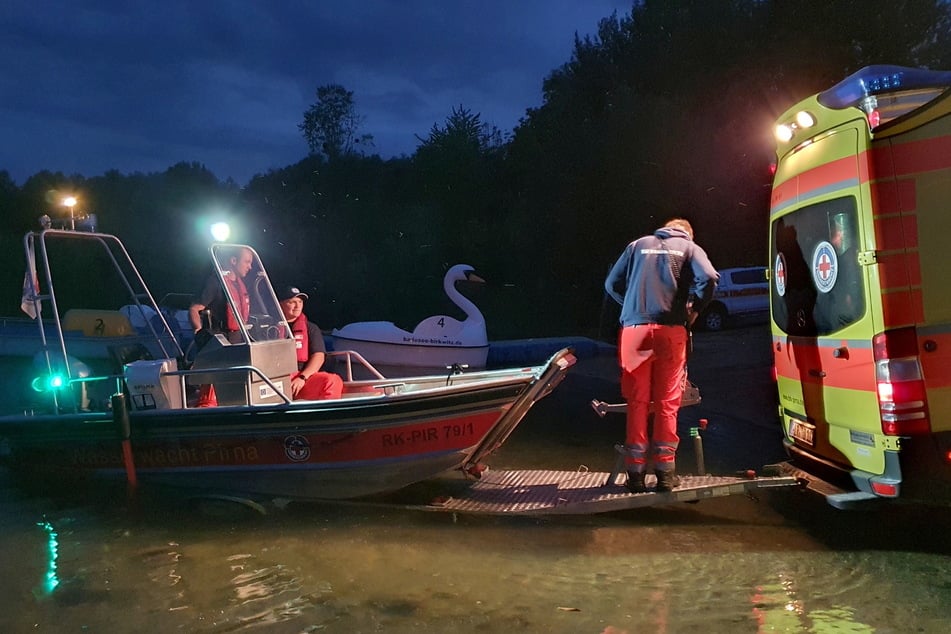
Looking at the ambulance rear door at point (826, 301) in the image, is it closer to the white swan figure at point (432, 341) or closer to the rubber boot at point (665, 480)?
the rubber boot at point (665, 480)

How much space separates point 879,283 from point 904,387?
1.95 ft

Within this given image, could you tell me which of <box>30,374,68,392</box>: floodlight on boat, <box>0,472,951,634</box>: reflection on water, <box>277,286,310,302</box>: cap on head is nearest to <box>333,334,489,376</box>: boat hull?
<box>277,286,310,302</box>: cap on head

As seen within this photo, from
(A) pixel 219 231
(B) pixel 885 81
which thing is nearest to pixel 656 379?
(B) pixel 885 81

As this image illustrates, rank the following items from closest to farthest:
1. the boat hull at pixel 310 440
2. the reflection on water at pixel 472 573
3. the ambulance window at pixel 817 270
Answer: the reflection on water at pixel 472 573, the ambulance window at pixel 817 270, the boat hull at pixel 310 440

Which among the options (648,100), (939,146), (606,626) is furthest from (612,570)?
(648,100)

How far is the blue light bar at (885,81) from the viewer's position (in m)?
4.44

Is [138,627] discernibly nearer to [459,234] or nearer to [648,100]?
[648,100]

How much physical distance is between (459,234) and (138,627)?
23.8 meters

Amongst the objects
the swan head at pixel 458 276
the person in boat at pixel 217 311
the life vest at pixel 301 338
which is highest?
the swan head at pixel 458 276

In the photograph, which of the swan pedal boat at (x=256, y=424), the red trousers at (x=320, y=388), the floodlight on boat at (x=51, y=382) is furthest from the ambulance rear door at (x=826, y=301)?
the floodlight on boat at (x=51, y=382)

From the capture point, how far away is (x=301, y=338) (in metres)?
7.18

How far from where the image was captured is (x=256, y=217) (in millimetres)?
30719

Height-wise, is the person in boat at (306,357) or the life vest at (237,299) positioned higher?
the life vest at (237,299)

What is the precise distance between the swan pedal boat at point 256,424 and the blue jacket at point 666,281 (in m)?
0.64
